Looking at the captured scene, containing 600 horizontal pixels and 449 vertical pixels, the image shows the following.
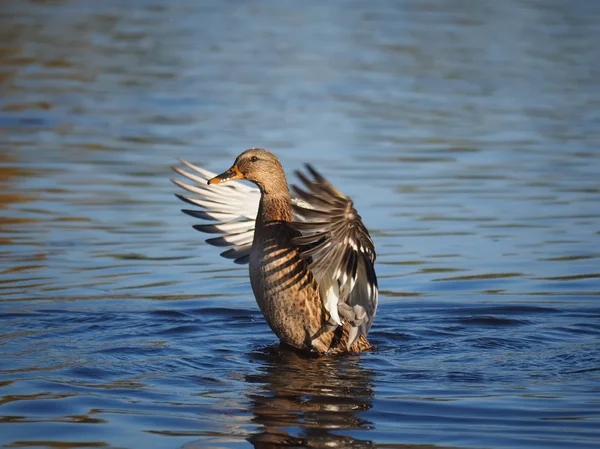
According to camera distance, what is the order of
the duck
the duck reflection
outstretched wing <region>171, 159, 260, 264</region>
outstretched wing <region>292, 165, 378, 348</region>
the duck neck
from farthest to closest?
1. outstretched wing <region>171, 159, 260, 264</region>
2. the duck neck
3. the duck
4. outstretched wing <region>292, 165, 378, 348</region>
5. the duck reflection

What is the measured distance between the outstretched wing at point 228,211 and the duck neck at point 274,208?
30.8 inches

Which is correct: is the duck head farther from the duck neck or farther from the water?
the water

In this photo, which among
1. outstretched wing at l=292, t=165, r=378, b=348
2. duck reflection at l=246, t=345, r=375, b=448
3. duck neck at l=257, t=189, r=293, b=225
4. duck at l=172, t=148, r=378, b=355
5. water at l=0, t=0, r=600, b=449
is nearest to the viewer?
duck reflection at l=246, t=345, r=375, b=448

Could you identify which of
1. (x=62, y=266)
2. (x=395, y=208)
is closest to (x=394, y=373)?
(x=62, y=266)

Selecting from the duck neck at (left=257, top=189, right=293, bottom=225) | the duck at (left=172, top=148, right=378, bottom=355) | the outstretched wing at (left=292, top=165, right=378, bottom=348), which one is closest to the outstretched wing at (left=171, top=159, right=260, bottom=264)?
the duck at (left=172, top=148, right=378, bottom=355)

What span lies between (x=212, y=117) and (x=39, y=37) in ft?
25.0

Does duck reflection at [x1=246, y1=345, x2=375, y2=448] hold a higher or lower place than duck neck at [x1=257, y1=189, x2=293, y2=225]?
lower

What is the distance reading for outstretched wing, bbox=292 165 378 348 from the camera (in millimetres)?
6422

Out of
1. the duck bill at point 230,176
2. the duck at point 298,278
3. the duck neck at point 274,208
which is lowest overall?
the duck at point 298,278

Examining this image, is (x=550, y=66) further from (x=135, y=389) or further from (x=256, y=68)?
(x=135, y=389)

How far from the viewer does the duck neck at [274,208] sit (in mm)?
7613

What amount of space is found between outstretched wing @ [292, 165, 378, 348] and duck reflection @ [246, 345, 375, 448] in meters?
0.34

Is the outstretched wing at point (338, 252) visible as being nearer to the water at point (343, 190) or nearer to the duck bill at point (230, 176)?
the water at point (343, 190)

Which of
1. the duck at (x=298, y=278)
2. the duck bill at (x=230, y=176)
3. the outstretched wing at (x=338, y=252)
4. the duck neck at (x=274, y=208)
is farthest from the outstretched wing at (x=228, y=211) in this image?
the outstretched wing at (x=338, y=252)
